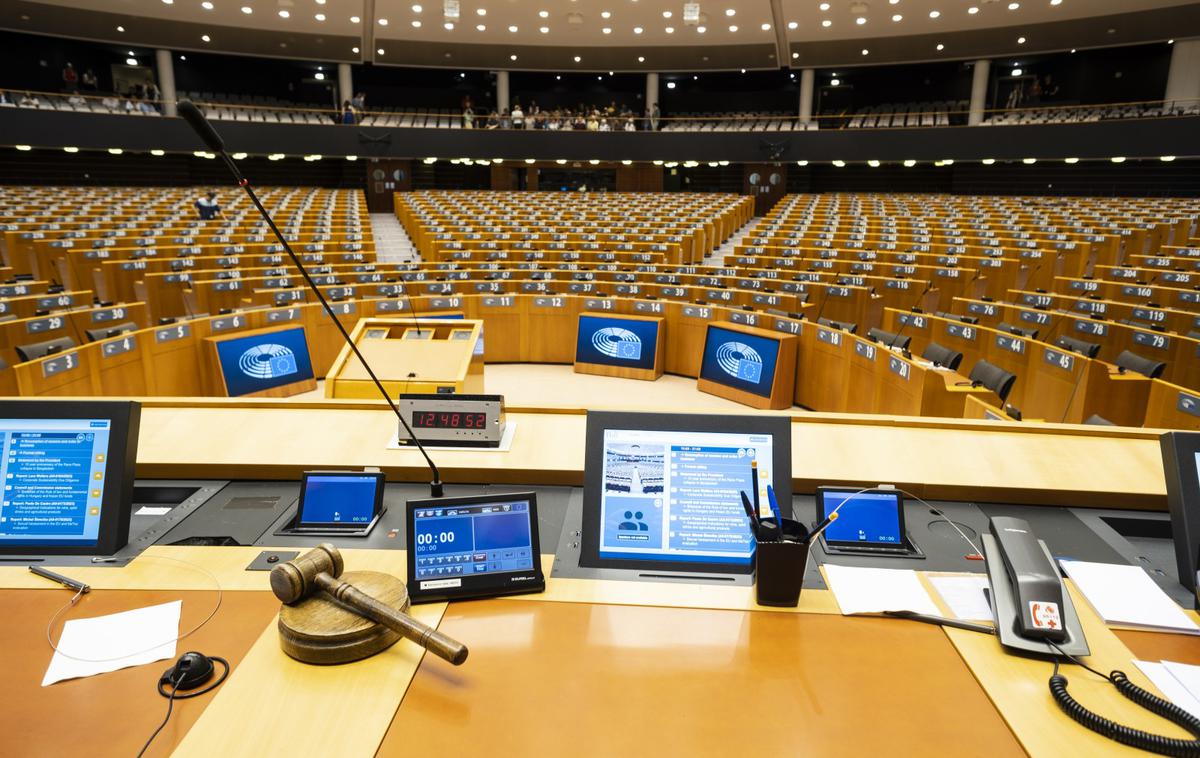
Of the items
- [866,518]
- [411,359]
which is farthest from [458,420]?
[411,359]

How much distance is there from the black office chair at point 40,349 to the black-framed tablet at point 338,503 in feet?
12.9

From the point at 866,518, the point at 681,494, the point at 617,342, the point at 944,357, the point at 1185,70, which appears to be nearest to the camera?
the point at 681,494

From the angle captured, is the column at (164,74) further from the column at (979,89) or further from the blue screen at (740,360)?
the column at (979,89)

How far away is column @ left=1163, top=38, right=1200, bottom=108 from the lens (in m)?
16.7

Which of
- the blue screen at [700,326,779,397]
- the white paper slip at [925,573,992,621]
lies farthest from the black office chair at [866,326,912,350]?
the white paper slip at [925,573,992,621]

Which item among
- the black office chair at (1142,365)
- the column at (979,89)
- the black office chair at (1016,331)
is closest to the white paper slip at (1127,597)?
the black office chair at (1142,365)

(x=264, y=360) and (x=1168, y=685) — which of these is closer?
(x=1168, y=685)

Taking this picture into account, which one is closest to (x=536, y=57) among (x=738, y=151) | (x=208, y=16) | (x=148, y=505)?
(x=738, y=151)

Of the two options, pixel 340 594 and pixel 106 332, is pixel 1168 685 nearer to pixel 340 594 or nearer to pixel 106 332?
pixel 340 594

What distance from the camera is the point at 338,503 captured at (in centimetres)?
183

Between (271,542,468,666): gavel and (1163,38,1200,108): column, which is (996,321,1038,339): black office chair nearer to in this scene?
(271,542,468,666): gavel

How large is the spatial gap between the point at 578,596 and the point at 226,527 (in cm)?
105

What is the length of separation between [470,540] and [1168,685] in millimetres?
1313

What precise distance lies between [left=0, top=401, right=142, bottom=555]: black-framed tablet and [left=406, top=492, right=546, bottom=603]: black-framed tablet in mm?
779
